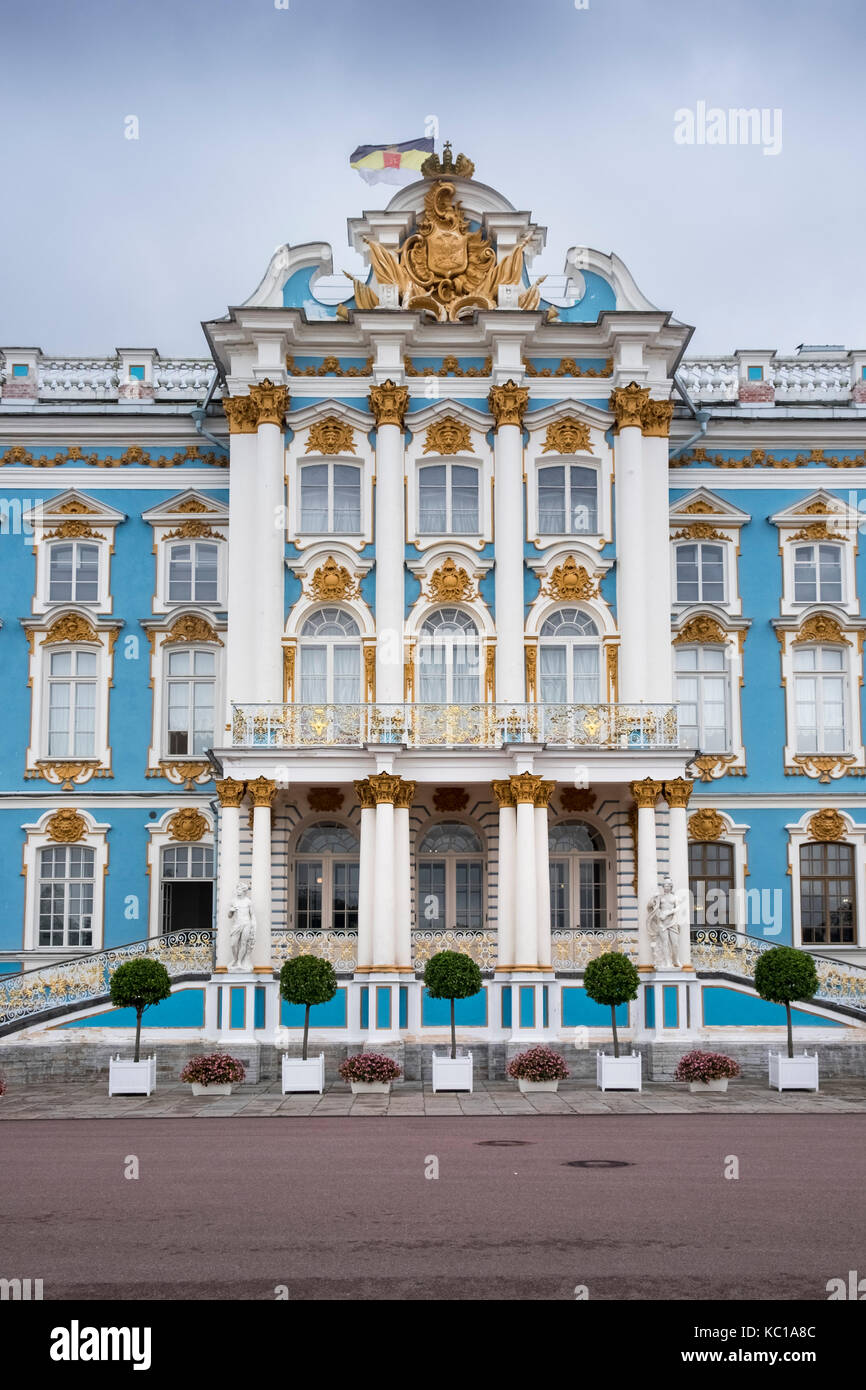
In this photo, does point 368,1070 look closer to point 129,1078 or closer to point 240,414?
point 129,1078

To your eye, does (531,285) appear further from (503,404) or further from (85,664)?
(85,664)

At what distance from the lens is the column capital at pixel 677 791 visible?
32188 mm

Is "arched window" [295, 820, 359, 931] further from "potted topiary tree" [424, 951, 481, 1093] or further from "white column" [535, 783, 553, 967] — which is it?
"potted topiary tree" [424, 951, 481, 1093]

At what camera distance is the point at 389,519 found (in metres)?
34.2

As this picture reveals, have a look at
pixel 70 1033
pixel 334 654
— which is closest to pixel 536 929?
pixel 334 654

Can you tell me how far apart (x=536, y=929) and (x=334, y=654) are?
767cm

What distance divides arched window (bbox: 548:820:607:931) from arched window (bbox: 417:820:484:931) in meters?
1.69

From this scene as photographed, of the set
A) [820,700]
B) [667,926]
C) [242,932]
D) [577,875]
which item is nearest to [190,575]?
[242,932]

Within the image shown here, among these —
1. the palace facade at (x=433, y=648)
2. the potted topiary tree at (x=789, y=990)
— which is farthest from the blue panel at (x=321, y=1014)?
the potted topiary tree at (x=789, y=990)

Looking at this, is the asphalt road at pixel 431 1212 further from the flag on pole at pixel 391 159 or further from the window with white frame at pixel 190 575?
the flag on pole at pixel 391 159

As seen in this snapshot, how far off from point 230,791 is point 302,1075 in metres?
6.74

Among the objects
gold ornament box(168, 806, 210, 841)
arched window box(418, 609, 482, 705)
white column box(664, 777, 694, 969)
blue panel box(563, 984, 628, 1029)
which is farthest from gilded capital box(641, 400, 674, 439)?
gold ornament box(168, 806, 210, 841)

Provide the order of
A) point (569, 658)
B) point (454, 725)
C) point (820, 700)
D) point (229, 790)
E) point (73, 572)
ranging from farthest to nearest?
point (820, 700)
point (73, 572)
point (569, 658)
point (454, 725)
point (229, 790)
